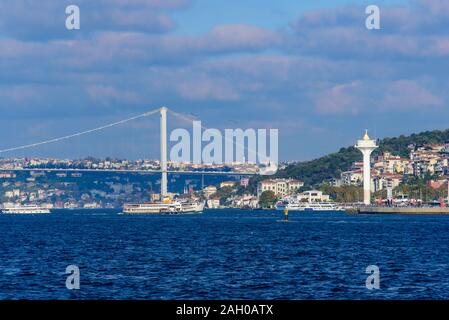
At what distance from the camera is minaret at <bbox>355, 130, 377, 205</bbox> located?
151875mm

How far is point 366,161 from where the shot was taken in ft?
504

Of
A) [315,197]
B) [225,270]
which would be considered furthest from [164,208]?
[225,270]

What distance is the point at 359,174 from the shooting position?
627 ft

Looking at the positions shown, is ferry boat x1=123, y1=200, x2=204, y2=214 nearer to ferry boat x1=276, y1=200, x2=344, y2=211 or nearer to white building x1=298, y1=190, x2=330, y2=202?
ferry boat x1=276, y1=200, x2=344, y2=211

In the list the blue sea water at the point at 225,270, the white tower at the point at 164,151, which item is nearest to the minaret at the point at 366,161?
the white tower at the point at 164,151

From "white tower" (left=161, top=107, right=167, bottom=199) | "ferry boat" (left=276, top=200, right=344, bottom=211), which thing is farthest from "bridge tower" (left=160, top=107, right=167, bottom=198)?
"ferry boat" (left=276, top=200, right=344, bottom=211)

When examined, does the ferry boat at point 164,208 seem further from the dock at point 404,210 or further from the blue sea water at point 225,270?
the blue sea water at point 225,270

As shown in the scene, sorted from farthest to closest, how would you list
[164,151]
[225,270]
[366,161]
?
[366,161] < [164,151] < [225,270]

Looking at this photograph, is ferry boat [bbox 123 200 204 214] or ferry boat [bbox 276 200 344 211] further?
ferry boat [bbox 276 200 344 211]

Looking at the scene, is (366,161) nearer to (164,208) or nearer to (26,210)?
(164,208)

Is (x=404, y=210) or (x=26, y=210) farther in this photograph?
(x=26, y=210)

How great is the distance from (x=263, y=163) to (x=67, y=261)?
112344 millimetres
